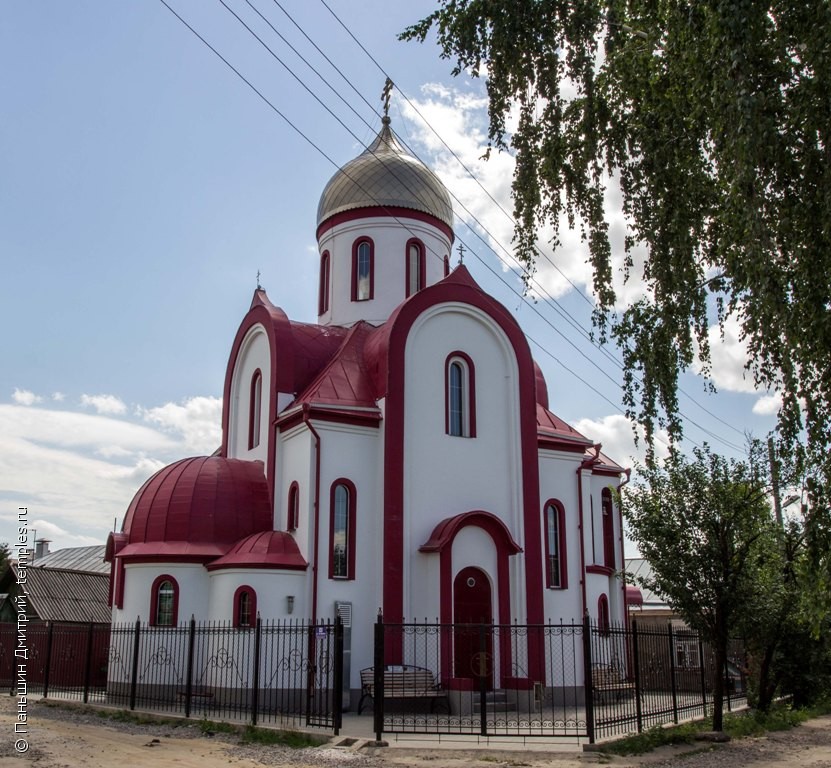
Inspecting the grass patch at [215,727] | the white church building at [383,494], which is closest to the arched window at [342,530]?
the white church building at [383,494]

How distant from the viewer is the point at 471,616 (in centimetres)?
1814

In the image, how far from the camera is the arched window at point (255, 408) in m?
21.4

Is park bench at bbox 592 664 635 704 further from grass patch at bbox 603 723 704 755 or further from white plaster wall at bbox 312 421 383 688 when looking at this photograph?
white plaster wall at bbox 312 421 383 688

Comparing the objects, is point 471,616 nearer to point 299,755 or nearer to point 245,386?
point 299,755

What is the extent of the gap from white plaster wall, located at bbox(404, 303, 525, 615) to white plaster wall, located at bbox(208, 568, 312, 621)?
2.12 m

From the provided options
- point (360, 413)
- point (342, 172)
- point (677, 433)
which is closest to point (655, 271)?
point (677, 433)

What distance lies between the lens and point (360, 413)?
18531 mm

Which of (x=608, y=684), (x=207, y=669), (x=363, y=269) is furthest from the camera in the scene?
(x=363, y=269)

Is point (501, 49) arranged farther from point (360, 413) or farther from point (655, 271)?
point (360, 413)

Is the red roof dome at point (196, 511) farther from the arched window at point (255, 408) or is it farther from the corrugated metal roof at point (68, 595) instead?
the corrugated metal roof at point (68, 595)

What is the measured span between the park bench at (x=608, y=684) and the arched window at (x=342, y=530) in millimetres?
5226

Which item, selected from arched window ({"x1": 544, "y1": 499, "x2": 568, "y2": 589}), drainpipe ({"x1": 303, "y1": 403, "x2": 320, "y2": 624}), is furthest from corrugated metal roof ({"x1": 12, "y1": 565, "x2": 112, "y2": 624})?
arched window ({"x1": 544, "y1": 499, "x2": 568, "y2": 589})

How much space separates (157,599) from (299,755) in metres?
7.96

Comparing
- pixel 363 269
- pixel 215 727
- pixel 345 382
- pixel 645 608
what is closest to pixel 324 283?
pixel 363 269
